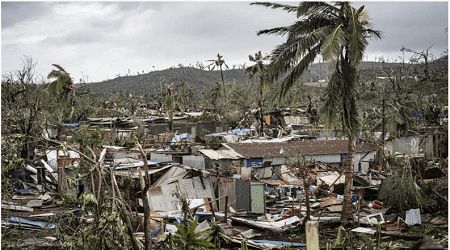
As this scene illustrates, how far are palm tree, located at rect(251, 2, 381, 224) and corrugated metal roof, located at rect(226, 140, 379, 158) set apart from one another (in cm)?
771

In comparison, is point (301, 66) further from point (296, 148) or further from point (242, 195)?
point (296, 148)

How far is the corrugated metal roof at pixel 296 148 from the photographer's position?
67.8ft

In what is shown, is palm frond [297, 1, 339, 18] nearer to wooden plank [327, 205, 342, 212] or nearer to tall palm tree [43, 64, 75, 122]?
wooden plank [327, 205, 342, 212]

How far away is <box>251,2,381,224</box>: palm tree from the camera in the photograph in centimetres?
1116

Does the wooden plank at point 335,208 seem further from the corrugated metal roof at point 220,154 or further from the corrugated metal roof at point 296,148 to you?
the corrugated metal roof at point 296,148

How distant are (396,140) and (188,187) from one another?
541 inches

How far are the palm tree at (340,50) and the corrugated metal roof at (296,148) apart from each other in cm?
771

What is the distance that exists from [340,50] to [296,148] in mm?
11701

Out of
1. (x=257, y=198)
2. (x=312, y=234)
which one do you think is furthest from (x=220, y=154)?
(x=312, y=234)

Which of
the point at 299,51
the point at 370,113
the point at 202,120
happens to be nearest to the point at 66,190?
the point at 299,51

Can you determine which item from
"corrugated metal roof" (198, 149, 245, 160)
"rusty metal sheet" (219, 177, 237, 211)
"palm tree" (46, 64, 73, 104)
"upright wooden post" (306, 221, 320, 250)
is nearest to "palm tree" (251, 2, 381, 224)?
"rusty metal sheet" (219, 177, 237, 211)

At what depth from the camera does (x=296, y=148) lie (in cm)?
2219

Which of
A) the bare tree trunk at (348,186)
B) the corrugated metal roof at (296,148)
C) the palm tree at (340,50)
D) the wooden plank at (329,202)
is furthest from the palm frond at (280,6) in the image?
the corrugated metal roof at (296,148)

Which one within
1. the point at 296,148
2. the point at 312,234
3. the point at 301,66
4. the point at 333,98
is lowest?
the point at 296,148
